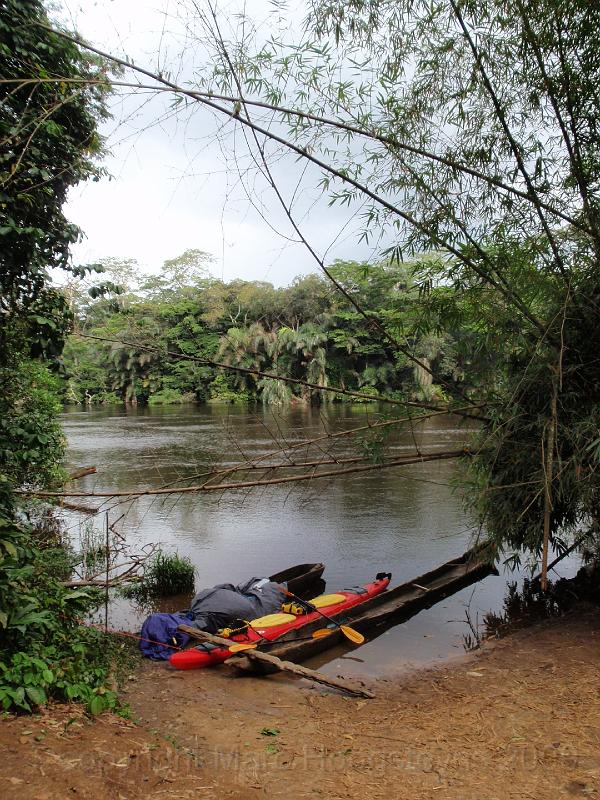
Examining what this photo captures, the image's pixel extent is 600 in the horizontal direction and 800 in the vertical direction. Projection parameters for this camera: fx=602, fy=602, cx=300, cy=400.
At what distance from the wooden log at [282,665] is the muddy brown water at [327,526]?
0.75m

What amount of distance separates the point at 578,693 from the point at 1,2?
590cm

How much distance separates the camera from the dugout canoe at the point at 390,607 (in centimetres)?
550

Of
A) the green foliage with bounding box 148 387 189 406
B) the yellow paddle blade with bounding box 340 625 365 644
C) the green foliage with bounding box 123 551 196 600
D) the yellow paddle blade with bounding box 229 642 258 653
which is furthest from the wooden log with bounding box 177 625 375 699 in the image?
the green foliage with bounding box 148 387 189 406

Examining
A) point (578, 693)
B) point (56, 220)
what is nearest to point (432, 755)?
point (578, 693)

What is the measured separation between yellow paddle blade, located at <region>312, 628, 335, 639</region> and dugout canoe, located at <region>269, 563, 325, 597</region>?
1159mm

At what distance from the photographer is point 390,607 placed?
6.50m

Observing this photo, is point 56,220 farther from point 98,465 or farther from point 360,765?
point 98,465

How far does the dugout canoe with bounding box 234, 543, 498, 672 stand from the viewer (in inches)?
217

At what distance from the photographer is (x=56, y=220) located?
14.8ft

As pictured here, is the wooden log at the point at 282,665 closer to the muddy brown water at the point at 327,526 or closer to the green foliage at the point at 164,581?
the muddy brown water at the point at 327,526

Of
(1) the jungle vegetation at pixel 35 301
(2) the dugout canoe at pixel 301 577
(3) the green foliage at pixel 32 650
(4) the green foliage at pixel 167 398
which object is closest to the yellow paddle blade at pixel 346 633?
(2) the dugout canoe at pixel 301 577

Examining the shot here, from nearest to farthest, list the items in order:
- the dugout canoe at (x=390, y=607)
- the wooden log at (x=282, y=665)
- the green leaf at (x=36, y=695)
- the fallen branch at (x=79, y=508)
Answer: the green leaf at (x=36, y=695) < the wooden log at (x=282, y=665) < the dugout canoe at (x=390, y=607) < the fallen branch at (x=79, y=508)

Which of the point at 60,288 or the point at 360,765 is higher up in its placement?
the point at 60,288

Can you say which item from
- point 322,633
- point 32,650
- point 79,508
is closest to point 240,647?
point 322,633
